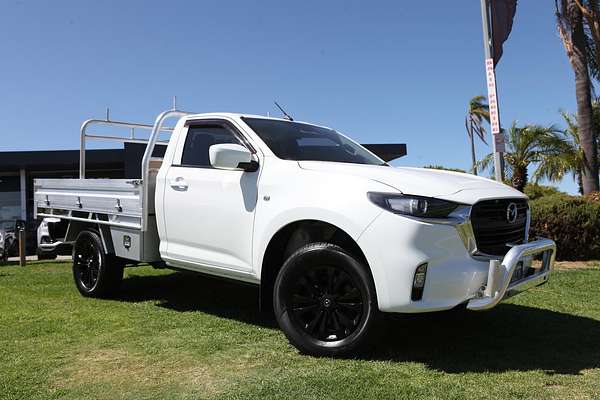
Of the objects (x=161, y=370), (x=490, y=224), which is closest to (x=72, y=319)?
(x=161, y=370)

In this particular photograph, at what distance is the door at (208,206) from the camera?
505 centimetres

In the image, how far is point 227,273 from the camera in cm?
527

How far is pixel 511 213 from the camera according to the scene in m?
4.61

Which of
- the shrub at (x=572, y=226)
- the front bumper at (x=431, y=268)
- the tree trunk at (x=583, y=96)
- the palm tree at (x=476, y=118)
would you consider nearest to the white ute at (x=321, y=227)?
the front bumper at (x=431, y=268)

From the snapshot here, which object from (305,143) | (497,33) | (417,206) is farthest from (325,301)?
(497,33)

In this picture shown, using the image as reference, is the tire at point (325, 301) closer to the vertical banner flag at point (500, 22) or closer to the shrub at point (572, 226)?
the shrub at point (572, 226)

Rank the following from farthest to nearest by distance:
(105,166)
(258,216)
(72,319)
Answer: (105,166) < (72,319) < (258,216)

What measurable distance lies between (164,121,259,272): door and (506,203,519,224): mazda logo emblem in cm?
207

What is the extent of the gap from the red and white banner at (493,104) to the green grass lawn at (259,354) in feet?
12.5

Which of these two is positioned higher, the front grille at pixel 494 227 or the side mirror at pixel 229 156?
the side mirror at pixel 229 156

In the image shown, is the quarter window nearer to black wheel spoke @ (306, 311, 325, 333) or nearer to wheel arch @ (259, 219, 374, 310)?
wheel arch @ (259, 219, 374, 310)

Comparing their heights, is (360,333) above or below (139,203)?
below

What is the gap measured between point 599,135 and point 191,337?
85.2 ft

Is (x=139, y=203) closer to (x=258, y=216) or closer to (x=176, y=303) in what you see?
(x=176, y=303)
